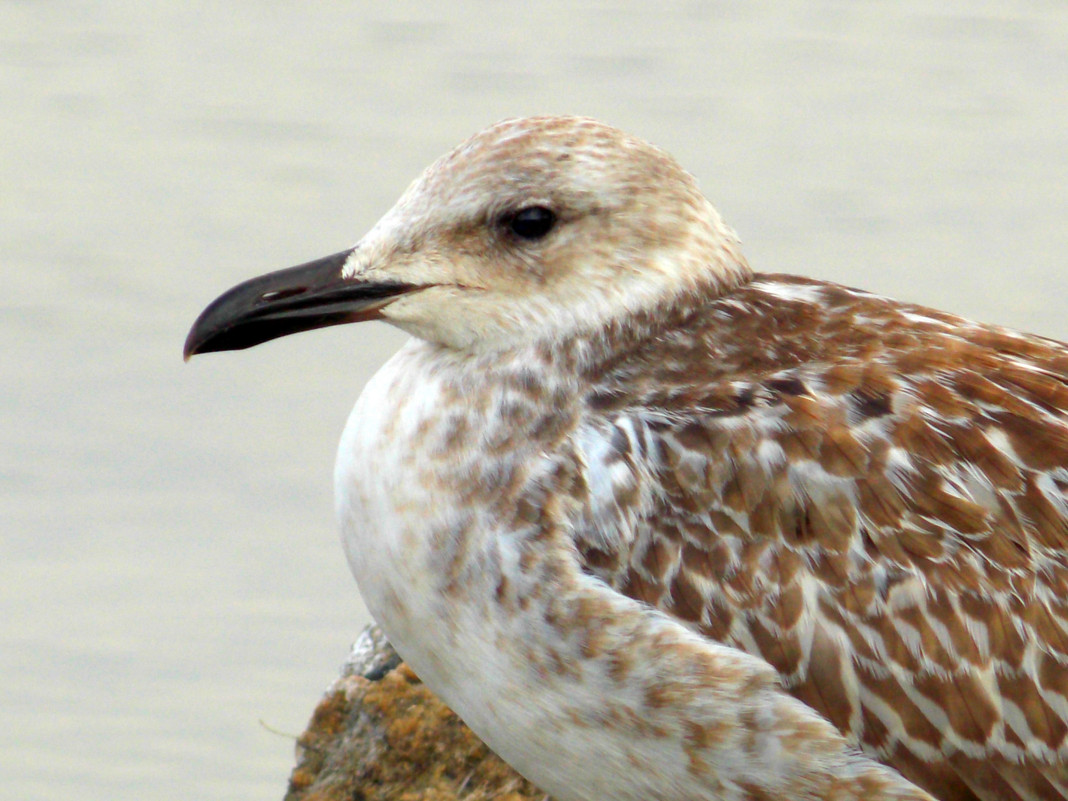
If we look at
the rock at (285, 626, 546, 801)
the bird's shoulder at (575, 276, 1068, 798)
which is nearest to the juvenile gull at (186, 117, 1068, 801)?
the bird's shoulder at (575, 276, 1068, 798)

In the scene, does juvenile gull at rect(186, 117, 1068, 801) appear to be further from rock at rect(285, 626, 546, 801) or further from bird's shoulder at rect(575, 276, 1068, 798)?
rock at rect(285, 626, 546, 801)

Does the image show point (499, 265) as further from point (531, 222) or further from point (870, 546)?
point (870, 546)

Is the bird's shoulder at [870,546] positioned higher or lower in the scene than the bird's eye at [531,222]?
lower

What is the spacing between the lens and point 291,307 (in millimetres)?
5387

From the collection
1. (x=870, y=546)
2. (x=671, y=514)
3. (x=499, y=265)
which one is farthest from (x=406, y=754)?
(x=870, y=546)

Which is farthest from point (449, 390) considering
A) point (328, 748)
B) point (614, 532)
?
point (328, 748)

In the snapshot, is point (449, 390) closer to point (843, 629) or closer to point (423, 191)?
point (423, 191)

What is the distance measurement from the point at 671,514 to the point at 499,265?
2.36 ft

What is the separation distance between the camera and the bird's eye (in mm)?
5387

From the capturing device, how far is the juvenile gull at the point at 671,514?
507 cm

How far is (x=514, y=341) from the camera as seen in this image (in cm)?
539

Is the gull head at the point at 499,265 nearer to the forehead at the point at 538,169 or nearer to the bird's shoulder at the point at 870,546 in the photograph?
the forehead at the point at 538,169

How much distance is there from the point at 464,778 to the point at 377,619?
97 cm

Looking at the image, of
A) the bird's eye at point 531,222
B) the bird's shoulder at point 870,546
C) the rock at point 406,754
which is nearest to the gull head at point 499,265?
the bird's eye at point 531,222
